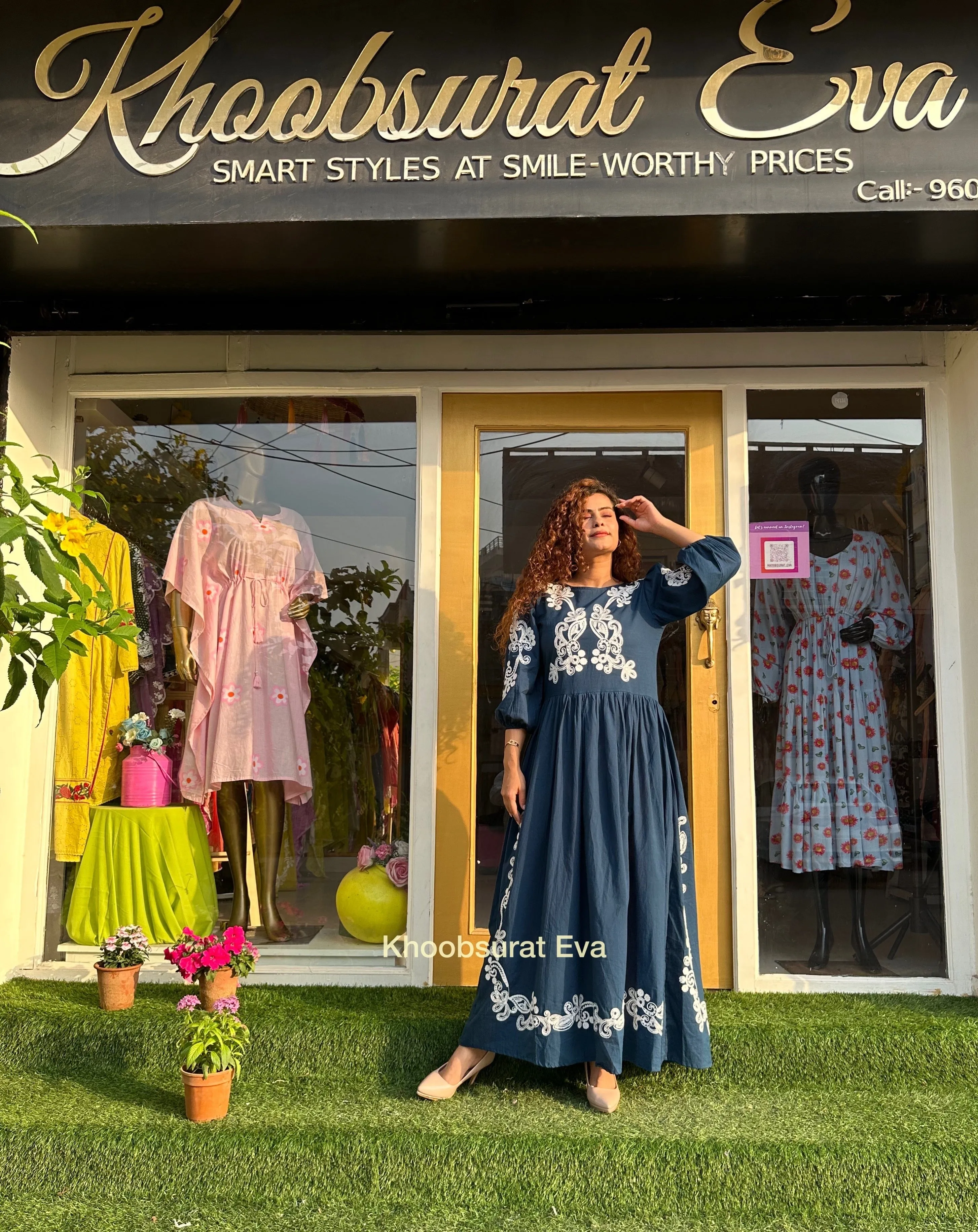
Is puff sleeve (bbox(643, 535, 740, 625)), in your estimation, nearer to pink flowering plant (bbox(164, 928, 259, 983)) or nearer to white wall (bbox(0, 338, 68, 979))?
pink flowering plant (bbox(164, 928, 259, 983))

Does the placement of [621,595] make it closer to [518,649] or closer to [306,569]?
[518,649]

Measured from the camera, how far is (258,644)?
3488 millimetres

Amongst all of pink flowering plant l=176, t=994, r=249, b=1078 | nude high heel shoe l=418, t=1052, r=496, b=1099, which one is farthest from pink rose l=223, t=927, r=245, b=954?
nude high heel shoe l=418, t=1052, r=496, b=1099

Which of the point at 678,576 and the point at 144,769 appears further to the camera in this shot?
the point at 144,769

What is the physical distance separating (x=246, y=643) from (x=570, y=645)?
137cm

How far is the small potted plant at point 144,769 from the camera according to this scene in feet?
11.2

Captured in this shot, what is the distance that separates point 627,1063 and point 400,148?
262 cm

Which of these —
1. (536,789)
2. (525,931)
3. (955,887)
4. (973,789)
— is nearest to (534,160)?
(536,789)

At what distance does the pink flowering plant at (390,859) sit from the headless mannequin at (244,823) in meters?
0.31

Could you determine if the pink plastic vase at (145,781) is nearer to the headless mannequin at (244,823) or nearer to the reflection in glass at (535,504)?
the headless mannequin at (244,823)

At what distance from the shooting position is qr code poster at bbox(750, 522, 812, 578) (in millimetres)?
3404

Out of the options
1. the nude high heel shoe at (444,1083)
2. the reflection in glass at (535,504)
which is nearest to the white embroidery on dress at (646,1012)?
the nude high heel shoe at (444,1083)

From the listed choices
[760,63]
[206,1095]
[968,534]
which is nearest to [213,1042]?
[206,1095]

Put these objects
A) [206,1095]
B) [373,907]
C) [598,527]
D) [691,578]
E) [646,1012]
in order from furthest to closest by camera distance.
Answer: [373,907]
[598,527]
[691,578]
[646,1012]
[206,1095]
